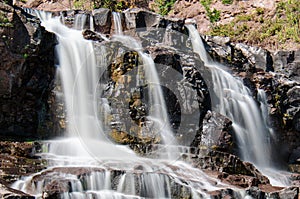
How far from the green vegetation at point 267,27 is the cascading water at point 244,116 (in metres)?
9.43

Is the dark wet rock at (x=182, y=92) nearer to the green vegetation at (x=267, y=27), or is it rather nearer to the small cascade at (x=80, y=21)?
the small cascade at (x=80, y=21)

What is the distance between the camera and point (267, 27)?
1086 inches

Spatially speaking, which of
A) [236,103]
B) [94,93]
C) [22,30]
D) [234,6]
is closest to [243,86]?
[236,103]

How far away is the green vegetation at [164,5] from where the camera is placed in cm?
3234

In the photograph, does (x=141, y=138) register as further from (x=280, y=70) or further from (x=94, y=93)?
(x=280, y=70)

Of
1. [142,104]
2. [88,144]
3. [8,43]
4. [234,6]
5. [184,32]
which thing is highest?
[234,6]

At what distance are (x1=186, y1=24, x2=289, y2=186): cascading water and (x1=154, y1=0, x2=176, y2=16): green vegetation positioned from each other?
14978mm

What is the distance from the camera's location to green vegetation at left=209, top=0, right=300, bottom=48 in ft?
87.2

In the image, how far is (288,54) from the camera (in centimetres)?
2250

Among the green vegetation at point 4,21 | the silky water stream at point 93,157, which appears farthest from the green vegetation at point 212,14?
the green vegetation at point 4,21

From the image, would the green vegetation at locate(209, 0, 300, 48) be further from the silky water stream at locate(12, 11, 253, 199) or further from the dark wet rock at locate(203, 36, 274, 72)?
the silky water stream at locate(12, 11, 253, 199)

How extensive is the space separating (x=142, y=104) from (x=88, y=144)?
228cm

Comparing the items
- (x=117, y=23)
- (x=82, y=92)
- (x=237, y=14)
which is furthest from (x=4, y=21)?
(x=237, y=14)

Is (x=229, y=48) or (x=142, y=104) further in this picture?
(x=229, y=48)
